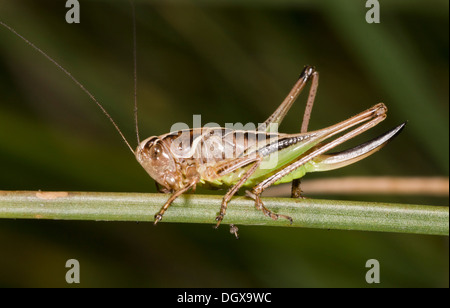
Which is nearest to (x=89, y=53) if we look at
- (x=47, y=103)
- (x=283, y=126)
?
(x=47, y=103)

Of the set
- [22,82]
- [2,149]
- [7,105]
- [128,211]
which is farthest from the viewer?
[22,82]

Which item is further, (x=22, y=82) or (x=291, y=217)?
(x=22, y=82)

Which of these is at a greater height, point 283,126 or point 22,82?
point 22,82

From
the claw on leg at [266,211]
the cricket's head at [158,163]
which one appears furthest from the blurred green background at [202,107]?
the claw on leg at [266,211]

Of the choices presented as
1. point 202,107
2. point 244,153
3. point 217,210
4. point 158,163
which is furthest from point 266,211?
point 202,107

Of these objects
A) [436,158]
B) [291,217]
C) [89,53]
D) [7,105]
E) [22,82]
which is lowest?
[291,217]

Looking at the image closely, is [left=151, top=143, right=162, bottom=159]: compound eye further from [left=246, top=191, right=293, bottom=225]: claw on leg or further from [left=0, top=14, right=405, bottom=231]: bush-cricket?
[left=246, top=191, right=293, bottom=225]: claw on leg

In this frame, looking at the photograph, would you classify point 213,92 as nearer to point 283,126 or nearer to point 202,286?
point 283,126

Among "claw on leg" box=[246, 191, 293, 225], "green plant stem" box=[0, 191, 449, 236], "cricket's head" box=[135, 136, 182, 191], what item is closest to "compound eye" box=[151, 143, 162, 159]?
"cricket's head" box=[135, 136, 182, 191]
